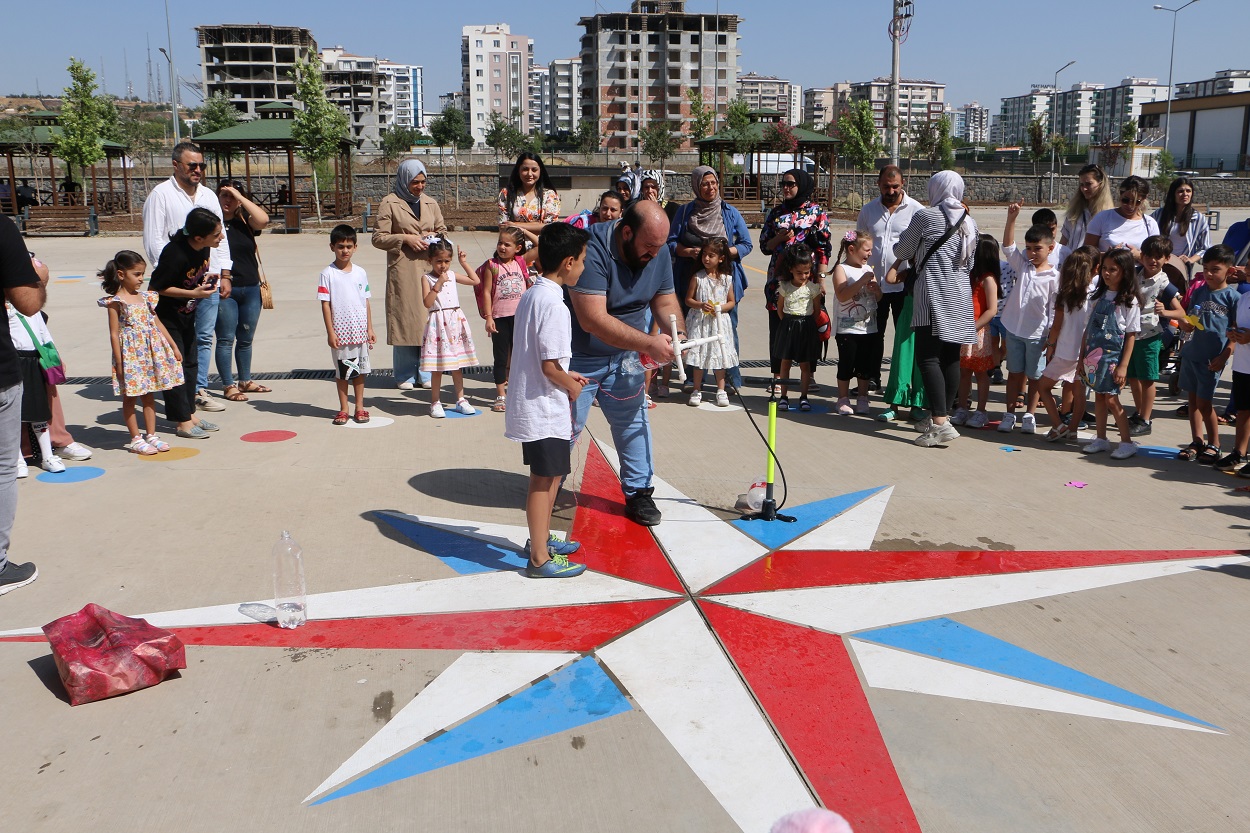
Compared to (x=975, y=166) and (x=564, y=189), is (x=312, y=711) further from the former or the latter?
(x=975, y=166)

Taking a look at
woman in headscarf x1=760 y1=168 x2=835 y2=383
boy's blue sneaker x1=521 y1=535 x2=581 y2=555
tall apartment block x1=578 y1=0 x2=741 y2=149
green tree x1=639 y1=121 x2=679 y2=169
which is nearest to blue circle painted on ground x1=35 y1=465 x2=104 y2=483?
boy's blue sneaker x1=521 y1=535 x2=581 y2=555

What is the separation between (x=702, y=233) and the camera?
305 inches

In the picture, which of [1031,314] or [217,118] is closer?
[1031,314]

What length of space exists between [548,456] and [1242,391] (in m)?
4.36

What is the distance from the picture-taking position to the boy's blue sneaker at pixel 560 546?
14.7 ft

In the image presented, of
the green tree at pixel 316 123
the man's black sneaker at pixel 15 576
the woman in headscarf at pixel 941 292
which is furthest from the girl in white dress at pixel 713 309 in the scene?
the green tree at pixel 316 123

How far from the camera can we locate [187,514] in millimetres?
5152

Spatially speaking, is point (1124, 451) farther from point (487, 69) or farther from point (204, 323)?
point (487, 69)

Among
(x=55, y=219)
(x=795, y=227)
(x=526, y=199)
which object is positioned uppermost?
(x=55, y=219)

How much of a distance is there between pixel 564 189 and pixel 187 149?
2350 centimetres

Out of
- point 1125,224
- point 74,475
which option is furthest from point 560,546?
point 1125,224

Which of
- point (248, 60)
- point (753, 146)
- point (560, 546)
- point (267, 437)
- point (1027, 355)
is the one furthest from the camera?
point (248, 60)

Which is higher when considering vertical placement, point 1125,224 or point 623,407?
point 1125,224

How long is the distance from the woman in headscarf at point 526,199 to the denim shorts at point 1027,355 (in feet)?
12.0
